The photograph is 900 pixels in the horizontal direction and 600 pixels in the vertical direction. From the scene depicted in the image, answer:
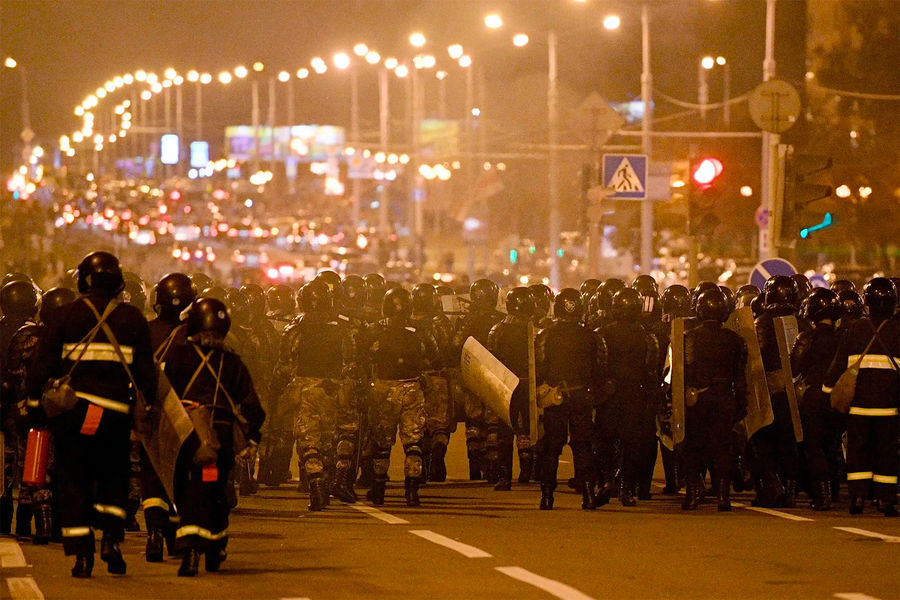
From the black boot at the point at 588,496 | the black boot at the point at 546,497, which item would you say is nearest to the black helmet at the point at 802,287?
the black boot at the point at 588,496

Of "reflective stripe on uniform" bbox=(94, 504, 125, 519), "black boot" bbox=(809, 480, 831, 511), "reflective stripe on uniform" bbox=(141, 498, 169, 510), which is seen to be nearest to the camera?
"reflective stripe on uniform" bbox=(94, 504, 125, 519)

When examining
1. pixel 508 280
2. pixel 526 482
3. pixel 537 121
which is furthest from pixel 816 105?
pixel 526 482

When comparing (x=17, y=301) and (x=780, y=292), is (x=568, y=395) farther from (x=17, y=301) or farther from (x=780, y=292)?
(x=17, y=301)

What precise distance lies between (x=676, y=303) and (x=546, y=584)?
632cm

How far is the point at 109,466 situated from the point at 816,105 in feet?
134

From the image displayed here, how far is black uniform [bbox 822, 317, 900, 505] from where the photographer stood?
13406 millimetres

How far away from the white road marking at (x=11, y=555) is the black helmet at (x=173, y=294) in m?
1.89

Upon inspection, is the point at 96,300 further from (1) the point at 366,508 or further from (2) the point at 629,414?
(2) the point at 629,414

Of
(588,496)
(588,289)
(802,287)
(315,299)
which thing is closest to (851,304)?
(802,287)

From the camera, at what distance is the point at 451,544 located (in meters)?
11.5

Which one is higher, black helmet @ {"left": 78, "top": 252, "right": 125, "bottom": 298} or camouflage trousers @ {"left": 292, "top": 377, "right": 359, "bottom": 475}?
black helmet @ {"left": 78, "top": 252, "right": 125, "bottom": 298}

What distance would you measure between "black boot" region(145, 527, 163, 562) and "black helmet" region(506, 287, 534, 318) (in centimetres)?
549

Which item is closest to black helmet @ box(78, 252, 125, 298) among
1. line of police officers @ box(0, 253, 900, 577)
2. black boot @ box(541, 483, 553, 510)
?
line of police officers @ box(0, 253, 900, 577)

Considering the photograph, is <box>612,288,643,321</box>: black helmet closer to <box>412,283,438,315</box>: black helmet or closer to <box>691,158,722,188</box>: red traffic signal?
<box>412,283,438,315</box>: black helmet
